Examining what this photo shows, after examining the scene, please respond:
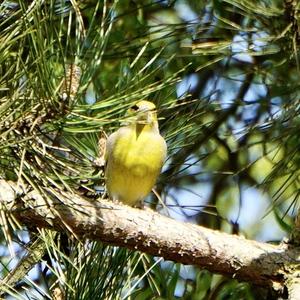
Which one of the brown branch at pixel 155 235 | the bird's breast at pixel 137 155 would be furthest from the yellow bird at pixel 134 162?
the brown branch at pixel 155 235

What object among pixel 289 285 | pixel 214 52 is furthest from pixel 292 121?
pixel 289 285

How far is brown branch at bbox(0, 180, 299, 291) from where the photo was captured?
1816mm

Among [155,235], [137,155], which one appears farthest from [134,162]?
[155,235]

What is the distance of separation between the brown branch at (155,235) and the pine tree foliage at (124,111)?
34mm

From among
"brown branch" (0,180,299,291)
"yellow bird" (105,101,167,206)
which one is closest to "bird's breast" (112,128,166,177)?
"yellow bird" (105,101,167,206)

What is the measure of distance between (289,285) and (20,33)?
83 centimetres

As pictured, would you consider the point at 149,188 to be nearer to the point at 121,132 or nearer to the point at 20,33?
the point at 121,132

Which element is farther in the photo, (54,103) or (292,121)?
(292,121)

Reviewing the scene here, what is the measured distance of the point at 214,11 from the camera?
10.5ft

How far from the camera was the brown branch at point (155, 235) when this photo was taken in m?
1.82

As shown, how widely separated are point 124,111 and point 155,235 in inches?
13.8

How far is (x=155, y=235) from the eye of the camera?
2.01 m

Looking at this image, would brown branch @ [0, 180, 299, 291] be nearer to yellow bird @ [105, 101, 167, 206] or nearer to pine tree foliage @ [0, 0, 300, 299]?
pine tree foliage @ [0, 0, 300, 299]

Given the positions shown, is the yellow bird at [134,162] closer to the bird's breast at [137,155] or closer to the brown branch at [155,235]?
the bird's breast at [137,155]
